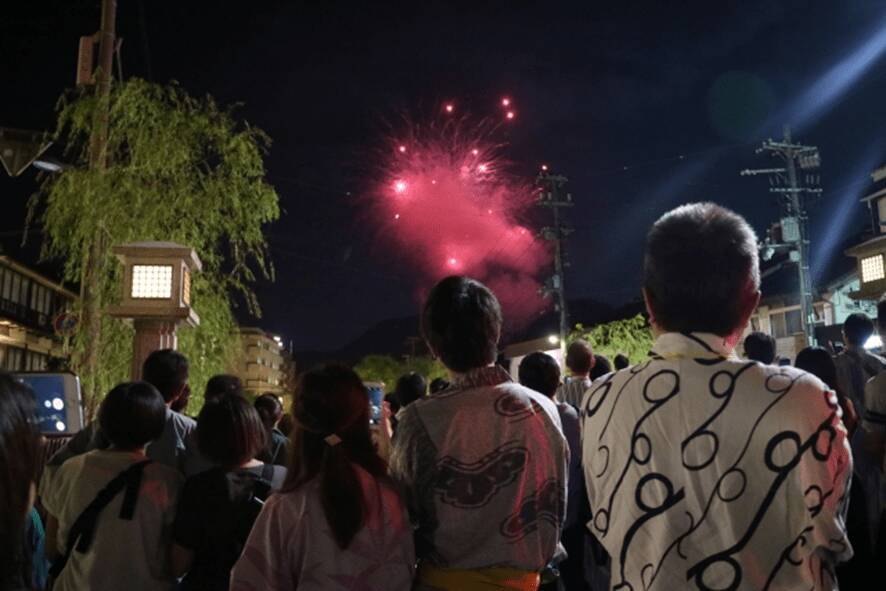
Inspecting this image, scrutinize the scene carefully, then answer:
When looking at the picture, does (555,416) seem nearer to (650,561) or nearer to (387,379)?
(650,561)

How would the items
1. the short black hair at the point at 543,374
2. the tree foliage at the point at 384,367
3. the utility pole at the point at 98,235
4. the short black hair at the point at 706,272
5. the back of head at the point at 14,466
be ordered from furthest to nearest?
the tree foliage at the point at 384,367 < the utility pole at the point at 98,235 < the short black hair at the point at 543,374 < the short black hair at the point at 706,272 < the back of head at the point at 14,466

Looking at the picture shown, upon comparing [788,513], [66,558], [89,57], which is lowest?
[66,558]

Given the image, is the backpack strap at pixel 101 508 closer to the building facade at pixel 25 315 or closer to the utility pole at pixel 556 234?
the utility pole at pixel 556 234

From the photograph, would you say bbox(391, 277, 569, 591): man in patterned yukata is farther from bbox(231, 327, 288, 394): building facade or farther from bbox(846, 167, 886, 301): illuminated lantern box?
bbox(231, 327, 288, 394): building facade

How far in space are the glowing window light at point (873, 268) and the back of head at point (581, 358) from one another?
19.0 meters

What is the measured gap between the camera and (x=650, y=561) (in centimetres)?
181

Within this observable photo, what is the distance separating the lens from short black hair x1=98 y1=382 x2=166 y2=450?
3412mm

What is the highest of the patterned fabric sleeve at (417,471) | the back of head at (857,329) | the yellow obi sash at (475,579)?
the back of head at (857,329)

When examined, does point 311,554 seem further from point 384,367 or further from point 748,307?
point 384,367

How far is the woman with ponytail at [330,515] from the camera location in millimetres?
2484

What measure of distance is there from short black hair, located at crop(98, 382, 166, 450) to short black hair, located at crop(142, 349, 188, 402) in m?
1.08

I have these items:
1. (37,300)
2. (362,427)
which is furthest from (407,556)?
(37,300)

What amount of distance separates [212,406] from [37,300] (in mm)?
43310

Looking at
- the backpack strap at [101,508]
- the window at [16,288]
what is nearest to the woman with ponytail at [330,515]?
the backpack strap at [101,508]
